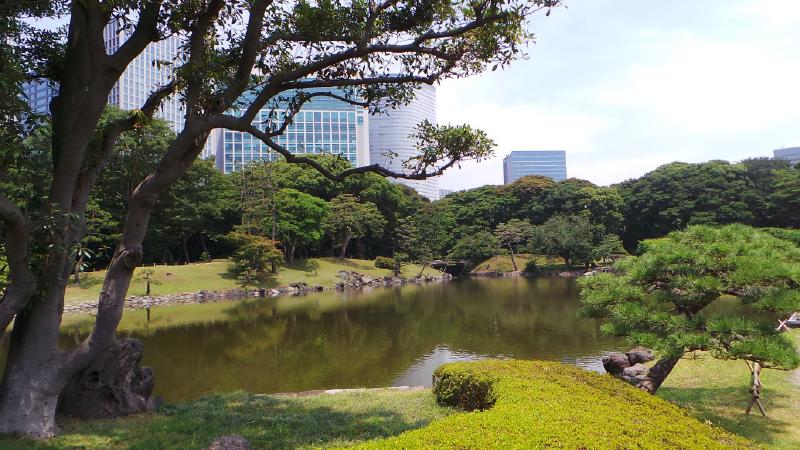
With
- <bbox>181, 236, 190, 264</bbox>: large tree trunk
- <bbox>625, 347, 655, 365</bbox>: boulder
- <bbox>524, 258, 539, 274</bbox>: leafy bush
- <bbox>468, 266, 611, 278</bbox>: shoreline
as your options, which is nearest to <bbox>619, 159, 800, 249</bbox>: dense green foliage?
<bbox>468, 266, 611, 278</bbox>: shoreline

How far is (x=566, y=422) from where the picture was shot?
137 inches

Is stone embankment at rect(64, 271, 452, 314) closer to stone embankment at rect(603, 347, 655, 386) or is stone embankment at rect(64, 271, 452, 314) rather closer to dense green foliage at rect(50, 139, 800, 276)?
dense green foliage at rect(50, 139, 800, 276)

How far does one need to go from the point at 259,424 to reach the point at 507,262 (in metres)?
Answer: 40.5

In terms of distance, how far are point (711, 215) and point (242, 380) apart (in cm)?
3809

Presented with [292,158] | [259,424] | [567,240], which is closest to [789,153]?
[567,240]

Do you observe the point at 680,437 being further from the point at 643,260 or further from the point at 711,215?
the point at 711,215

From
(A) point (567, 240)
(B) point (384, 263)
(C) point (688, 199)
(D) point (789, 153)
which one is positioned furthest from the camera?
(D) point (789, 153)

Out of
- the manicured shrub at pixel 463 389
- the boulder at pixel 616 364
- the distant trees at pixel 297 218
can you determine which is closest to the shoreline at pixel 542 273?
the distant trees at pixel 297 218

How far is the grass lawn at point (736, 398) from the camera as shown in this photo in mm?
5867

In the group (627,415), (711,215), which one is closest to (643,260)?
(627,415)

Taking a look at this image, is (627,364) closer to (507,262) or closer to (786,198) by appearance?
(786,198)

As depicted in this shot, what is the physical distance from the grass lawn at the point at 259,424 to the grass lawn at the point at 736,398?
3.54 meters

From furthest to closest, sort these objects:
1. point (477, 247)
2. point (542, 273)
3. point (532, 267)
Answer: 1. point (477, 247)
2. point (532, 267)
3. point (542, 273)

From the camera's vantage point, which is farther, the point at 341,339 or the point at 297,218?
the point at 297,218
